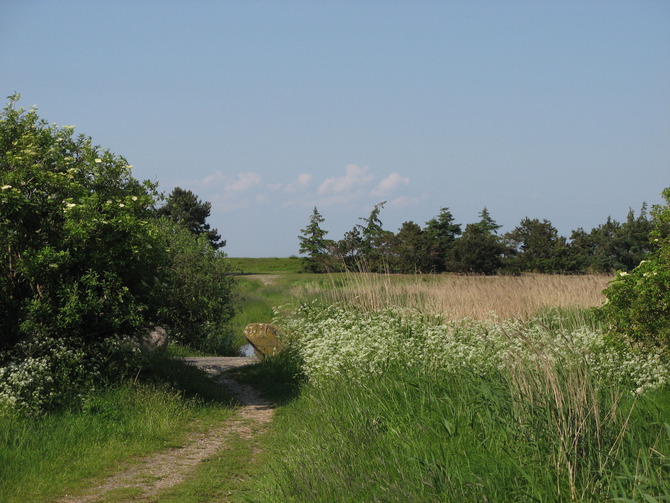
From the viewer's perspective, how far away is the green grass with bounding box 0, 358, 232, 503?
7.43 meters

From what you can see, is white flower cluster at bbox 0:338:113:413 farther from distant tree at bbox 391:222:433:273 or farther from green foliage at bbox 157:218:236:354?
distant tree at bbox 391:222:433:273

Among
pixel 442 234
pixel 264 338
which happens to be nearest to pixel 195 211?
pixel 442 234

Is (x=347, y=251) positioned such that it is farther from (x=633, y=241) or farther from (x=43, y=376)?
(x=633, y=241)

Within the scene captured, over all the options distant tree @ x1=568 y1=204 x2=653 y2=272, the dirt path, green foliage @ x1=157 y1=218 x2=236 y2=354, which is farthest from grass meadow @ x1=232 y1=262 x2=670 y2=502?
distant tree @ x1=568 y1=204 x2=653 y2=272

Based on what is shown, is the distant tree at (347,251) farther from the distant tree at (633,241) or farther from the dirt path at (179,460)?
the distant tree at (633,241)

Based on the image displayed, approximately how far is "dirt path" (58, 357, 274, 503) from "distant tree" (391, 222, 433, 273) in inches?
1067

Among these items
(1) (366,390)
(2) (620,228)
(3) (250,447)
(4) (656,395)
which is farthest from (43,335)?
(2) (620,228)

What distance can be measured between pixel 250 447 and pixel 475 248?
3270cm

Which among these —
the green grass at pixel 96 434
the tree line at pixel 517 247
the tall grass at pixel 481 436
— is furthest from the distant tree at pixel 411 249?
the tall grass at pixel 481 436

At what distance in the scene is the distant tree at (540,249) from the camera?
4288 centimetres

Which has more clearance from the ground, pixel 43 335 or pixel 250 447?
pixel 43 335

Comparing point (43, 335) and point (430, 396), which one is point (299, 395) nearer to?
point (43, 335)

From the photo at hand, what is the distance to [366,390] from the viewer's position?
8258 mm

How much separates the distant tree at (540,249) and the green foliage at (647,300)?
3293cm
